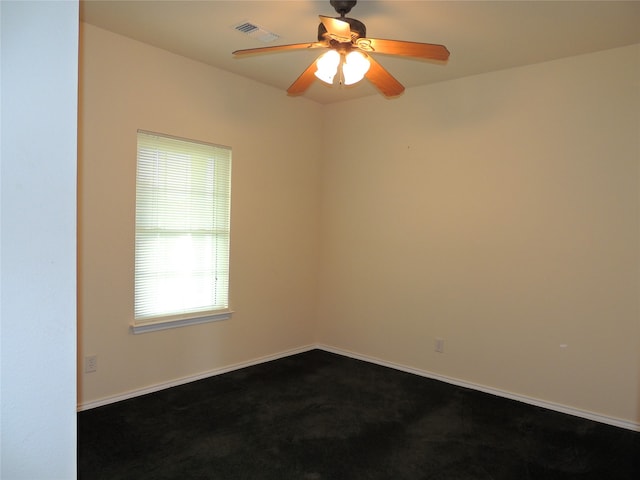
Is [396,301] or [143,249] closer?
[143,249]

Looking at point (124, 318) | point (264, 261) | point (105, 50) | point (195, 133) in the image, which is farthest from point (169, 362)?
point (105, 50)

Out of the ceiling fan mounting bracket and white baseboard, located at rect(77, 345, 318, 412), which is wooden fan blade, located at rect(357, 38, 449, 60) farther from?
white baseboard, located at rect(77, 345, 318, 412)

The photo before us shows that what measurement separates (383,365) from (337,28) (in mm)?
3193

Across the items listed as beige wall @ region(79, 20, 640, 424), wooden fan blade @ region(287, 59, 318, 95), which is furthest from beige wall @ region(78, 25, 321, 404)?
wooden fan blade @ region(287, 59, 318, 95)

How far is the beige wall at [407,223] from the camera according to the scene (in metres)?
3.15

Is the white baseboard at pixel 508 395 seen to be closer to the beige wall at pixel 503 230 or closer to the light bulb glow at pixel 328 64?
the beige wall at pixel 503 230

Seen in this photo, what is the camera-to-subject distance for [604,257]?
3199mm

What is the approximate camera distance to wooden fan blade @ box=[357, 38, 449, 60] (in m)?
2.22

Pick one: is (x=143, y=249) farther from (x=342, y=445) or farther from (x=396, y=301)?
(x=396, y=301)

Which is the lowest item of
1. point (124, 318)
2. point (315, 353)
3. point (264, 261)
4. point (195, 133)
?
point (315, 353)

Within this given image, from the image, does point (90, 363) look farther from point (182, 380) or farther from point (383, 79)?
point (383, 79)

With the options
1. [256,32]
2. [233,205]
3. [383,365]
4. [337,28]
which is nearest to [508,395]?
[383,365]

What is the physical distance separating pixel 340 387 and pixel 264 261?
137cm
